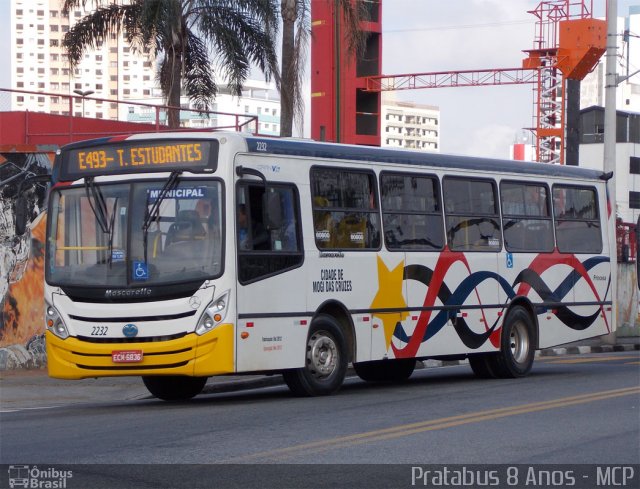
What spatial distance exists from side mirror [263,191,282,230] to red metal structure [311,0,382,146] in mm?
50191

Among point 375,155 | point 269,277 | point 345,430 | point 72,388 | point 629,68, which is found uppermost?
point 629,68

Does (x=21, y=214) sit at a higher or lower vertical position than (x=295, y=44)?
lower

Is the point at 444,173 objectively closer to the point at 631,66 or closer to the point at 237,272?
the point at 237,272

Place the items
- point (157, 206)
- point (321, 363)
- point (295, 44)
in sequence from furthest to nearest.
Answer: point (295, 44), point (321, 363), point (157, 206)

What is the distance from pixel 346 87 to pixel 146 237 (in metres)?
57.7

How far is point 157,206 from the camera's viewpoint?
13.5 meters

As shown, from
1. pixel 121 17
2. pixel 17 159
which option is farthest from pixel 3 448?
pixel 121 17

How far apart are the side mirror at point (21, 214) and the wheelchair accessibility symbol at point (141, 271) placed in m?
7.62

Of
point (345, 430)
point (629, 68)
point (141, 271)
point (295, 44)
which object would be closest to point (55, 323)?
point (141, 271)

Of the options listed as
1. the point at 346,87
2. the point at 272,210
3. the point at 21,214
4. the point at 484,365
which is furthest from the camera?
the point at 346,87

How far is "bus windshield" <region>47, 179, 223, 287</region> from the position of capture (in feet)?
43.7

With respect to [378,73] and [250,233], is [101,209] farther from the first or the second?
[378,73]

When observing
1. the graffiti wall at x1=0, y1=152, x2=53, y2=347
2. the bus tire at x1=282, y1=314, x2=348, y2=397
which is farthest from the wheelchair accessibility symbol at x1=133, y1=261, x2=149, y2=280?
the graffiti wall at x1=0, y1=152, x2=53, y2=347

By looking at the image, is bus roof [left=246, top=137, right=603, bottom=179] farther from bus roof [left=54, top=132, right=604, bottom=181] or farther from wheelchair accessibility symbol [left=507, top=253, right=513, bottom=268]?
wheelchair accessibility symbol [left=507, top=253, right=513, bottom=268]
